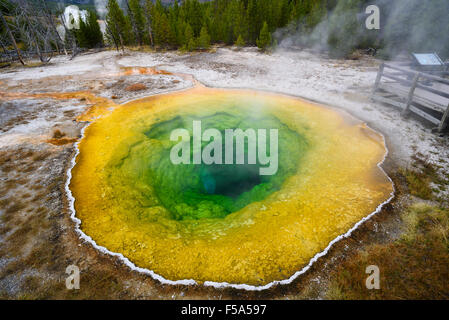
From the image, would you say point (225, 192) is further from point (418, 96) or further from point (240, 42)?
point (240, 42)

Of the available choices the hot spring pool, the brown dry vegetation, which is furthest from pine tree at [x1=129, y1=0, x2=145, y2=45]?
the hot spring pool

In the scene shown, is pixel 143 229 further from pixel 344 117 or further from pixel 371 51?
pixel 371 51

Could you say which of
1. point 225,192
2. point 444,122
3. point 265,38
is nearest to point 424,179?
point 444,122

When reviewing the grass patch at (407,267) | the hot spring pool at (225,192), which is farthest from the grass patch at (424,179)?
the grass patch at (407,267)

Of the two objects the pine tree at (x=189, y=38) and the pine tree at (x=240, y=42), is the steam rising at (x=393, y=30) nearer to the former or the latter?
the pine tree at (x=240, y=42)
